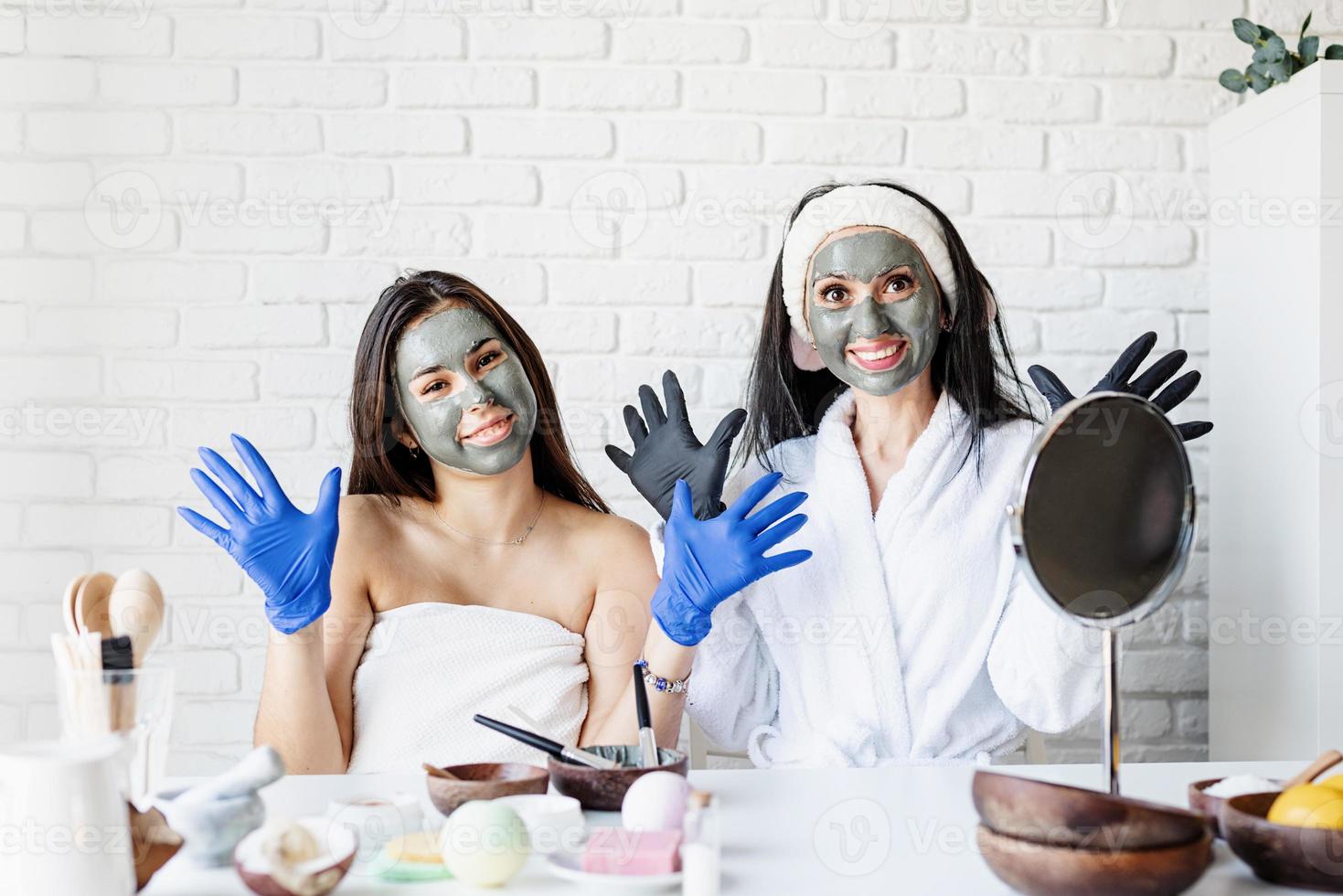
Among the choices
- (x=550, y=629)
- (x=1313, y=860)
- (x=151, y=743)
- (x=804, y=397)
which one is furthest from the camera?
(x=804, y=397)

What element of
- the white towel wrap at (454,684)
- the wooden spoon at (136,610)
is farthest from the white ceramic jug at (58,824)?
the white towel wrap at (454,684)

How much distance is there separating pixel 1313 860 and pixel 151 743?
2.94ft

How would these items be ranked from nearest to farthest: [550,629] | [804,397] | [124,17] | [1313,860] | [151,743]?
[1313,860], [151,743], [550,629], [804,397], [124,17]

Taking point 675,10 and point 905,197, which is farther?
point 675,10

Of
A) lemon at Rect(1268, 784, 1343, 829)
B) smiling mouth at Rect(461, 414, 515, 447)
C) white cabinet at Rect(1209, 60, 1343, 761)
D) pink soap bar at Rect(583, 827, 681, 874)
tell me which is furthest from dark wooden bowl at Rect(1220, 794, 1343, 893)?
white cabinet at Rect(1209, 60, 1343, 761)

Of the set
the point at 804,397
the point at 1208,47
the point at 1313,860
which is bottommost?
the point at 1313,860

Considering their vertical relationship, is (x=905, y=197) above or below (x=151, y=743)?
above

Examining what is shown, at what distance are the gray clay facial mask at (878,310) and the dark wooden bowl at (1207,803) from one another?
29.7 inches

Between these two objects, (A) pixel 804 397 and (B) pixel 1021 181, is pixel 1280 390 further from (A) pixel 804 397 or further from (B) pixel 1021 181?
(A) pixel 804 397

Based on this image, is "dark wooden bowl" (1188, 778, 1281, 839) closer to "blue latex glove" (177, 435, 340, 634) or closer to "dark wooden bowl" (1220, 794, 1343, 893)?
"dark wooden bowl" (1220, 794, 1343, 893)

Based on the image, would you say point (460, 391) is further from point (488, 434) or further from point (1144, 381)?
point (1144, 381)

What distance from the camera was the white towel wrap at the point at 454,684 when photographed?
4.84 feet

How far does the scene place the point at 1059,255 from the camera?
2098mm

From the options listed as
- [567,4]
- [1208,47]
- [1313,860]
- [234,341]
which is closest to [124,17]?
[234,341]
